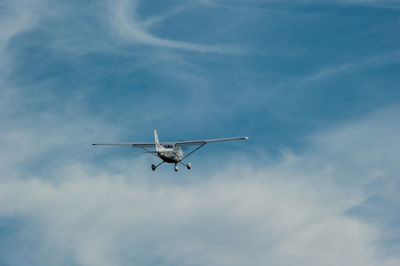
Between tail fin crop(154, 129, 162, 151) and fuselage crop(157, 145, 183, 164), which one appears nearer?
fuselage crop(157, 145, 183, 164)

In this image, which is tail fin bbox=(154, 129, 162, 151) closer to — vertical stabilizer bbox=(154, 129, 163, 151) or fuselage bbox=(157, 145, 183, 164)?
vertical stabilizer bbox=(154, 129, 163, 151)

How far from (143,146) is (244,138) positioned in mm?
17889

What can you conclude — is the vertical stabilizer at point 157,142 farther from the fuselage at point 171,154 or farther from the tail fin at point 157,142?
the fuselage at point 171,154

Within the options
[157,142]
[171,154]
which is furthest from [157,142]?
[171,154]

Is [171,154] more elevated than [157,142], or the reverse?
[157,142]

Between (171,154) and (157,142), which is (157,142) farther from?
(171,154)

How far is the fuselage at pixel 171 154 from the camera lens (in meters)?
90.6

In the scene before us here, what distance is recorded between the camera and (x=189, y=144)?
9619 centimetres

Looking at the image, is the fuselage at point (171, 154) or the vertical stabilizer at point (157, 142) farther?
the vertical stabilizer at point (157, 142)

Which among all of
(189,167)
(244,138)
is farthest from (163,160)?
(244,138)

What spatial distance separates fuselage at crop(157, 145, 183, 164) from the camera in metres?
90.6

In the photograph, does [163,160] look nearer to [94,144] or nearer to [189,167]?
[189,167]

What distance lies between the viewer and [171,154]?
9169cm

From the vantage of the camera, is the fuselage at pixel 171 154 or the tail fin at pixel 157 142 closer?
the fuselage at pixel 171 154
